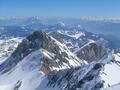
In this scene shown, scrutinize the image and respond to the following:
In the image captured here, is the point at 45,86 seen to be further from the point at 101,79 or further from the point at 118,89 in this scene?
the point at 118,89

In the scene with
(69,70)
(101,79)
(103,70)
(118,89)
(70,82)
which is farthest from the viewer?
(69,70)

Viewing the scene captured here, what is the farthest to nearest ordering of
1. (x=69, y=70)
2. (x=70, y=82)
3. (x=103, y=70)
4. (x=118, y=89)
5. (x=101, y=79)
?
(x=69, y=70) < (x=70, y=82) < (x=103, y=70) < (x=101, y=79) < (x=118, y=89)

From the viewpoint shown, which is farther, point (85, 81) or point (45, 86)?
point (45, 86)

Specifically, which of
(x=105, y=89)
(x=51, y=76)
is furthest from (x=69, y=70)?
(x=105, y=89)

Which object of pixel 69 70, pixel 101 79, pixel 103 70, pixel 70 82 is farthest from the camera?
pixel 69 70

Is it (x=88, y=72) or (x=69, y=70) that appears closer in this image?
(x=88, y=72)

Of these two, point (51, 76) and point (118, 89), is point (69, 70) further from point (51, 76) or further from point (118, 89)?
point (118, 89)

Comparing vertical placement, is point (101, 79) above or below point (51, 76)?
above

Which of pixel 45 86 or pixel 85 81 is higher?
pixel 85 81

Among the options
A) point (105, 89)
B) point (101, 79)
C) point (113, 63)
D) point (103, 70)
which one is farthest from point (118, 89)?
point (113, 63)
